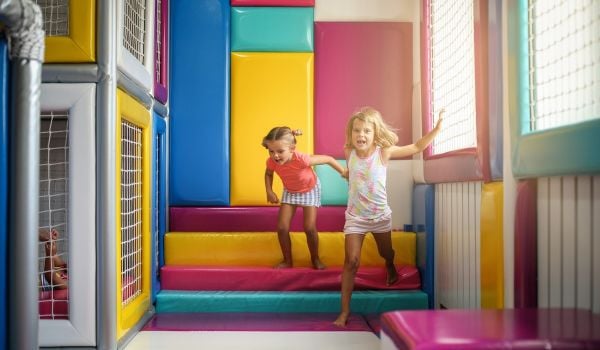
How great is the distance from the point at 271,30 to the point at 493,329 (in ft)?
10.3

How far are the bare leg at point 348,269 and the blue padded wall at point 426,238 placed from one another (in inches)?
24.1

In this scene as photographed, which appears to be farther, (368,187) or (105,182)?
(368,187)

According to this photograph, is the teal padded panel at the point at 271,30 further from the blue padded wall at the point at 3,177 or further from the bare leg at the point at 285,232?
the blue padded wall at the point at 3,177

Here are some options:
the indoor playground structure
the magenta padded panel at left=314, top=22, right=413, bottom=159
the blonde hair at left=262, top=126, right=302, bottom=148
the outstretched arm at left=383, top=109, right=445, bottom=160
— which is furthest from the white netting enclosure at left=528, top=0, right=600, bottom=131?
the magenta padded panel at left=314, top=22, right=413, bottom=159

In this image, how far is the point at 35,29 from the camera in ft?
6.77

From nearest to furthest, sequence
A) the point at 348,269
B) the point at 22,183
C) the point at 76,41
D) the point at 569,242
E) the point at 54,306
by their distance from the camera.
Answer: the point at 569,242 → the point at 22,183 → the point at 76,41 → the point at 54,306 → the point at 348,269

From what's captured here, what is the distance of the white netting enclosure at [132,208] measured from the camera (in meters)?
3.16

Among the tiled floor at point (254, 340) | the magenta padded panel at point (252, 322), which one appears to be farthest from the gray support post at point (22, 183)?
the magenta padded panel at point (252, 322)

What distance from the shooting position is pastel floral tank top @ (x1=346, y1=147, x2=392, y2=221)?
328cm

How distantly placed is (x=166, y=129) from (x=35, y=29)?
6.72 ft

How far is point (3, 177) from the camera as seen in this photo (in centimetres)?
200

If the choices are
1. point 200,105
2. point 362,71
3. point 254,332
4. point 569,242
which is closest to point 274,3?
point 362,71

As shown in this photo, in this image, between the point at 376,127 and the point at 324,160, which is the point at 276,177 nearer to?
the point at 324,160

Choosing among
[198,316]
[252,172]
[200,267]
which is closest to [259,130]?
[252,172]
